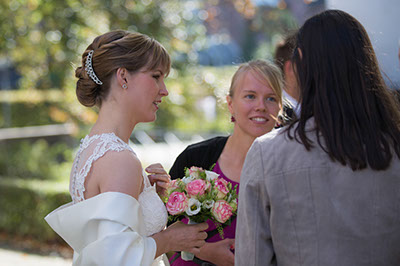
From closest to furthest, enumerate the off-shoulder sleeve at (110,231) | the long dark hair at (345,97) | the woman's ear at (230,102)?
the long dark hair at (345,97)
the off-shoulder sleeve at (110,231)
the woman's ear at (230,102)

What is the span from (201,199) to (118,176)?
0.50 metres

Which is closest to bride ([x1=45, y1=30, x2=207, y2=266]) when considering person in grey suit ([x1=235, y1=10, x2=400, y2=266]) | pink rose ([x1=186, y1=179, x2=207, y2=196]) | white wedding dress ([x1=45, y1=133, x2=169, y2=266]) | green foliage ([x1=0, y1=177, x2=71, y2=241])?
white wedding dress ([x1=45, y1=133, x2=169, y2=266])

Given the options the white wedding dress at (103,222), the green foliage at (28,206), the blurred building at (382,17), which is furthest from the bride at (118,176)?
the green foliage at (28,206)

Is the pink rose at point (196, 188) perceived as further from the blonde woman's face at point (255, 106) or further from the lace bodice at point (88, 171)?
the blonde woman's face at point (255, 106)

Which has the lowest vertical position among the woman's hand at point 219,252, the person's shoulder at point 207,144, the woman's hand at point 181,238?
the woman's hand at point 219,252

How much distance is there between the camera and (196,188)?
2404mm

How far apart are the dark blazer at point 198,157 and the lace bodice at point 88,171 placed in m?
0.63

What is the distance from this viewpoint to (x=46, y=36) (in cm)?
766

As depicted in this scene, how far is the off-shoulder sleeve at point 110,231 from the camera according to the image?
6.86 feet

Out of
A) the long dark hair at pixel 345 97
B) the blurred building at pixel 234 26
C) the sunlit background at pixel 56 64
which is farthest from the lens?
the blurred building at pixel 234 26

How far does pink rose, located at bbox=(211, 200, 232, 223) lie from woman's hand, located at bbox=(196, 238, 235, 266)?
329 millimetres

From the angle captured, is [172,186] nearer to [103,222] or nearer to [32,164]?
[103,222]

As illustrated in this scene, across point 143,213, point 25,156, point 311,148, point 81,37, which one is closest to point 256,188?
point 311,148

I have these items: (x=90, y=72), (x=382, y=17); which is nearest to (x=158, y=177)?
(x=90, y=72)
